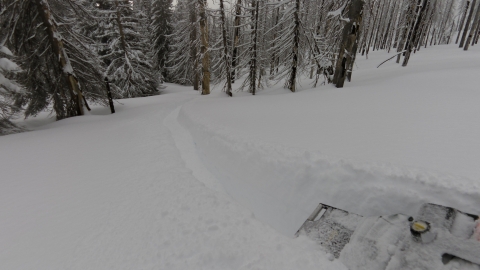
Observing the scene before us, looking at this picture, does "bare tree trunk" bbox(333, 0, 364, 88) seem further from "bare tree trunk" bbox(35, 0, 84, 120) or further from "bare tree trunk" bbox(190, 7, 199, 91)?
"bare tree trunk" bbox(35, 0, 84, 120)

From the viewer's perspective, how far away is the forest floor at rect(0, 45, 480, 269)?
267 cm

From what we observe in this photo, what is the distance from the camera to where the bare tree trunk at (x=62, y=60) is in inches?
353

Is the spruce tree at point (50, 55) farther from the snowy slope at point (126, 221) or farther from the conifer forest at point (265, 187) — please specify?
the snowy slope at point (126, 221)

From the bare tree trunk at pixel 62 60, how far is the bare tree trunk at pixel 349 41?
40.4 feet

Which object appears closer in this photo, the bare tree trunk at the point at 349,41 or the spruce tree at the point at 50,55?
the bare tree trunk at the point at 349,41

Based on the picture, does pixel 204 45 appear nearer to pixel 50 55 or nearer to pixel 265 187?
pixel 50 55

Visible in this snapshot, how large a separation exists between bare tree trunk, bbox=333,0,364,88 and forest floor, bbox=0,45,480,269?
3.25m

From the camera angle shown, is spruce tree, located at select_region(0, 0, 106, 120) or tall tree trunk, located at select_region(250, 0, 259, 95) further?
tall tree trunk, located at select_region(250, 0, 259, 95)

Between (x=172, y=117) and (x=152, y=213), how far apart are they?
7.37m

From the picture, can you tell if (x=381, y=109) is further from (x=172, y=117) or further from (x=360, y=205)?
(x=172, y=117)

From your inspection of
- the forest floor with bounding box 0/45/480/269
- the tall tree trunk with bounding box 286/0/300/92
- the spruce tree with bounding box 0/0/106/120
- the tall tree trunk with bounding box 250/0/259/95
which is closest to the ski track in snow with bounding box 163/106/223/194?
the forest floor with bounding box 0/45/480/269

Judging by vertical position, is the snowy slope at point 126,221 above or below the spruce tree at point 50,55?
below

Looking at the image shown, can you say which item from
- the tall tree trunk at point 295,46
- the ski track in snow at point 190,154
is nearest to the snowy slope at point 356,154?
the ski track in snow at point 190,154

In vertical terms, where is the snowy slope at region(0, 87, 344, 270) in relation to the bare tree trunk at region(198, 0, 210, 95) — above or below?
below
